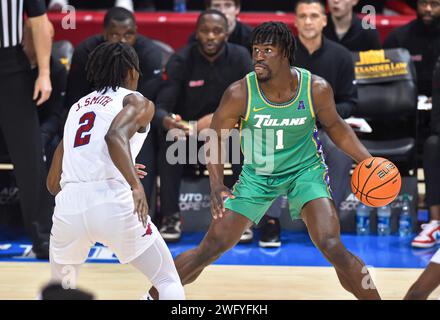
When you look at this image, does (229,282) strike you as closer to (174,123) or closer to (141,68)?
(174,123)

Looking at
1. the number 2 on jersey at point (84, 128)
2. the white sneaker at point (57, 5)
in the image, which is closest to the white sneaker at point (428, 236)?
the number 2 on jersey at point (84, 128)

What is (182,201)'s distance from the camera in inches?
263

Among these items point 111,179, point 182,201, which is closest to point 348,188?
point 182,201

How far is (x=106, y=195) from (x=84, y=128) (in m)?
0.33

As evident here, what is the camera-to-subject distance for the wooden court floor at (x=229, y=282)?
503 cm

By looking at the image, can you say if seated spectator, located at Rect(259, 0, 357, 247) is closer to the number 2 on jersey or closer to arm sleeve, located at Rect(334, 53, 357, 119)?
arm sleeve, located at Rect(334, 53, 357, 119)

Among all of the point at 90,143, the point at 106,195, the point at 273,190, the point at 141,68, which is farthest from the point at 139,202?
the point at 141,68

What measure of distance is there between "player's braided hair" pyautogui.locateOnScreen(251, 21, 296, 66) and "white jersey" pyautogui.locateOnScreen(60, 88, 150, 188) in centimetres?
85

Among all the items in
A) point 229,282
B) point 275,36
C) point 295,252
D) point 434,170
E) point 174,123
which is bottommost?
point 295,252

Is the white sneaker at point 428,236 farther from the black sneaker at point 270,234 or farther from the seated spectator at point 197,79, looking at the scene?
the seated spectator at point 197,79

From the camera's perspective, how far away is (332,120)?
455 cm

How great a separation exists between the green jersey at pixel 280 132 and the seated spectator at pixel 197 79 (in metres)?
1.83

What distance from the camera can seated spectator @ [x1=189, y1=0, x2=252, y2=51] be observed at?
7242mm

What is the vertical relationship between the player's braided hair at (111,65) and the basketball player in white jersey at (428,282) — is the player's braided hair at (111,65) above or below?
above
